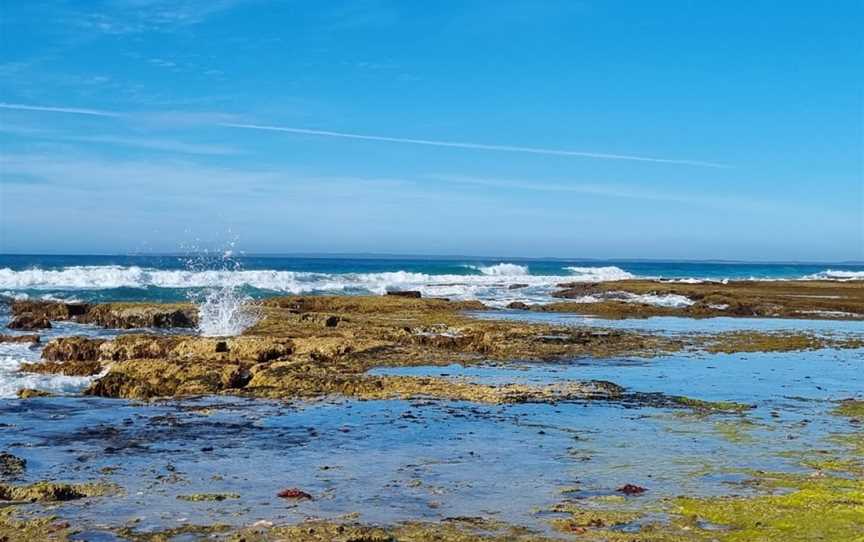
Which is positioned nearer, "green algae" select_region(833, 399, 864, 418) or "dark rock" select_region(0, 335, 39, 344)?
"green algae" select_region(833, 399, 864, 418)

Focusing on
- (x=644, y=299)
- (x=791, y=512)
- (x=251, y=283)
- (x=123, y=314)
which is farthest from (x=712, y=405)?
(x=251, y=283)

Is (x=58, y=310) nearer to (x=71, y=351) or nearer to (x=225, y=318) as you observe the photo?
(x=225, y=318)

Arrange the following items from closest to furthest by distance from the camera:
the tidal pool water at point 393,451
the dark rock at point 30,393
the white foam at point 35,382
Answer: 1. the tidal pool water at point 393,451
2. the dark rock at point 30,393
3. the white foam at point 35,382

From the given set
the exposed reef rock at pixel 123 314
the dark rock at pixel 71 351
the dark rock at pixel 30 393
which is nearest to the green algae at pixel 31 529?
the dark rock at pixel 30 393

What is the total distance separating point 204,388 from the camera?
17469 millimetres

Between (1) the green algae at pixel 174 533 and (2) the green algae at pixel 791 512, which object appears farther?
(2) the green algae at pixel 791 512

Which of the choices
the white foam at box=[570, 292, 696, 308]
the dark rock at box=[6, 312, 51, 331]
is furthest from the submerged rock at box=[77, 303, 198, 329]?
the white foam at box=[570, 292, 696, 308]

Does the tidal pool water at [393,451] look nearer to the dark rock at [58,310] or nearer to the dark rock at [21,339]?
the dark rock at [21,339]

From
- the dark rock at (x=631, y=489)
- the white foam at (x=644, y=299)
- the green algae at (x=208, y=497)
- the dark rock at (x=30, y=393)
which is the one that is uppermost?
the white foam at (x=644, y=299)

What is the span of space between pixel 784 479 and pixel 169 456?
26.0ft

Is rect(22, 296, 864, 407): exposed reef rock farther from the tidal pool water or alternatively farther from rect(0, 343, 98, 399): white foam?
the tidal pool water

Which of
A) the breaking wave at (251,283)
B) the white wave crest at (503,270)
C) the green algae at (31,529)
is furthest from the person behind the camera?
the white wave crest at (503,270)

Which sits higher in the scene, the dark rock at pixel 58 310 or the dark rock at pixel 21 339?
the dark rock at pixel 58 310

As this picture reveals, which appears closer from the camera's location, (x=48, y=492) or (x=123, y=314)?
(x=48, y=492)
